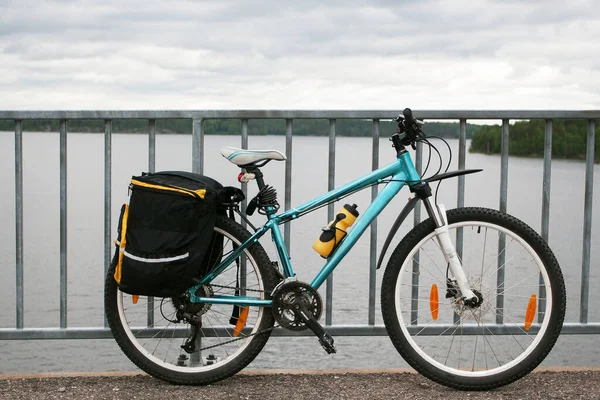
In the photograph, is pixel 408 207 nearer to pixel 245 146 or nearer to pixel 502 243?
pixel 502 243

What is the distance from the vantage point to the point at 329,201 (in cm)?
425

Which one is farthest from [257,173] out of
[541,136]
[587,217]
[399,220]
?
[541,136]

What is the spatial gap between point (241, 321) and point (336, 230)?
695mm

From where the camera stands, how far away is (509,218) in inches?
168

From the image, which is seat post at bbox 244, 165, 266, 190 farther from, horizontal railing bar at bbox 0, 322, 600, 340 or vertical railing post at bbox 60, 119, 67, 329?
vertical railing post at bbox 60, 119, 67, 329

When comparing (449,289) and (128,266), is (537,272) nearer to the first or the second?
(449,289)

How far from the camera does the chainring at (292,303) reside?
4.21m

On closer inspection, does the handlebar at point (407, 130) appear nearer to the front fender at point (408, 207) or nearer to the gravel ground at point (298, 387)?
the front fender at point (408, 207)

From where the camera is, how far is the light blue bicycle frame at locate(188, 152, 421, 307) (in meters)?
4.23

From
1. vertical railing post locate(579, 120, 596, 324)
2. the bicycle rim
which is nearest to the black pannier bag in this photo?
the bicycle rim

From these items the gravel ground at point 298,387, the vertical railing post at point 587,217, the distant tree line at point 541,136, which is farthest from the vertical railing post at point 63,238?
the vertical railing post at point 587,217

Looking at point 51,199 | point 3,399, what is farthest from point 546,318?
point 51,199

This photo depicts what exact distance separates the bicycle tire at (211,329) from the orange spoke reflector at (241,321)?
0.7 inches

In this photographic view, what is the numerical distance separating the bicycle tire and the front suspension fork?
2.75 ft
